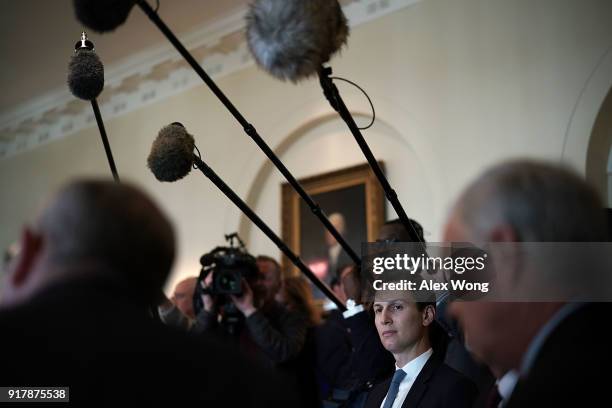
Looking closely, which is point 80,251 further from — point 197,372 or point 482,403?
point 482,403

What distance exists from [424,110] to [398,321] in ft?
11.8

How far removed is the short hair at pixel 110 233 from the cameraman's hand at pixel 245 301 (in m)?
2.80

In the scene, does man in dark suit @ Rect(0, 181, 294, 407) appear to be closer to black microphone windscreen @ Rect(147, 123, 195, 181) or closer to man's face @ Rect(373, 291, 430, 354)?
black microphone windscreen @ Rect(147, 123, 195, 181)

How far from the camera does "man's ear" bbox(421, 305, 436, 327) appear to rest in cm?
316

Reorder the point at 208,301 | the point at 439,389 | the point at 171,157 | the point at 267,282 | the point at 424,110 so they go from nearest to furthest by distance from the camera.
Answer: the point at 439,389 → the point at 171,157 → the point at 208,301 → the point at 267,282 → the point at 424,110

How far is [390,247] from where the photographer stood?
8.94 ft

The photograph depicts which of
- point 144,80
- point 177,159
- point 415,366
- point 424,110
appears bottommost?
point 415,366

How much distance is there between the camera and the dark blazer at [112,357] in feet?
4.08

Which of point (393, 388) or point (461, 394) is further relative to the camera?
point (393, 388)

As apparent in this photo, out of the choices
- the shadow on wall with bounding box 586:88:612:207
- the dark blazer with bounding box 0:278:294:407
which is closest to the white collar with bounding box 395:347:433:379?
the dark blazer with bounding box 0:278:294:407

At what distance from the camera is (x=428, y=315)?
318 centimetres

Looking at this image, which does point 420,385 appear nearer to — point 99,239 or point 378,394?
point 378,394

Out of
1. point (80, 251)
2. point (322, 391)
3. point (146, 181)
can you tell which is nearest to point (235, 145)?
point (146, 181)

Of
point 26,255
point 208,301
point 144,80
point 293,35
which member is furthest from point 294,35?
point 144,80
